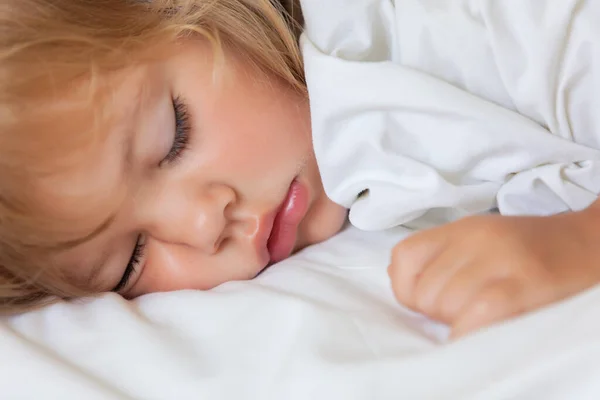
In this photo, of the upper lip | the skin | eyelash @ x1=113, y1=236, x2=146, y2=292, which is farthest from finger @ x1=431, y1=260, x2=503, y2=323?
eyelash @ x1=113, y1=236, x2=146, y2=292

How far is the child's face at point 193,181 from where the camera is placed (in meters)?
0.69

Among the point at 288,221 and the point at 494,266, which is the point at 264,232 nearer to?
the point at 288,221

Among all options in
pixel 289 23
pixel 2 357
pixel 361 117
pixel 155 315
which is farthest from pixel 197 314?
pixel 289 23

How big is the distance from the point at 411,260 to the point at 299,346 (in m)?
0.13

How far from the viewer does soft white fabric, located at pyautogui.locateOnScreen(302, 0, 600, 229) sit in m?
0.62

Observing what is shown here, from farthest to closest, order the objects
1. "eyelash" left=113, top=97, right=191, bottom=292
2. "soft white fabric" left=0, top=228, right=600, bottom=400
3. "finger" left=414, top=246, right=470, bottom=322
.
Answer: "eyelash" left=113, top=97, right=191, bottom=292, "finger" left=414, top=246, right=470, bottom=322, "soft white fabric" left=0, top=228, right=600, bottom=400

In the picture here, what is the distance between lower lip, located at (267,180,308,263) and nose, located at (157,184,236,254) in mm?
70

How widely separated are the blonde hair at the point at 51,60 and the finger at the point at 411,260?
0.34 meters

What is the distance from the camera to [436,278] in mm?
517

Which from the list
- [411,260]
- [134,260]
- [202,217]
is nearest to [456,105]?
[411,260]

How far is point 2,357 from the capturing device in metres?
0.58

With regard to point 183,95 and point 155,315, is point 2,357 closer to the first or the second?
point 155,315

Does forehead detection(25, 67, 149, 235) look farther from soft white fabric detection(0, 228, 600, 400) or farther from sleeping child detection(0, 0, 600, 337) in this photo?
soft white fabric detection(0, 228, 600, 400)

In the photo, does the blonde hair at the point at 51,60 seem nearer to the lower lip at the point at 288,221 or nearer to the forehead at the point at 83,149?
the forehead at the point at 83,149
